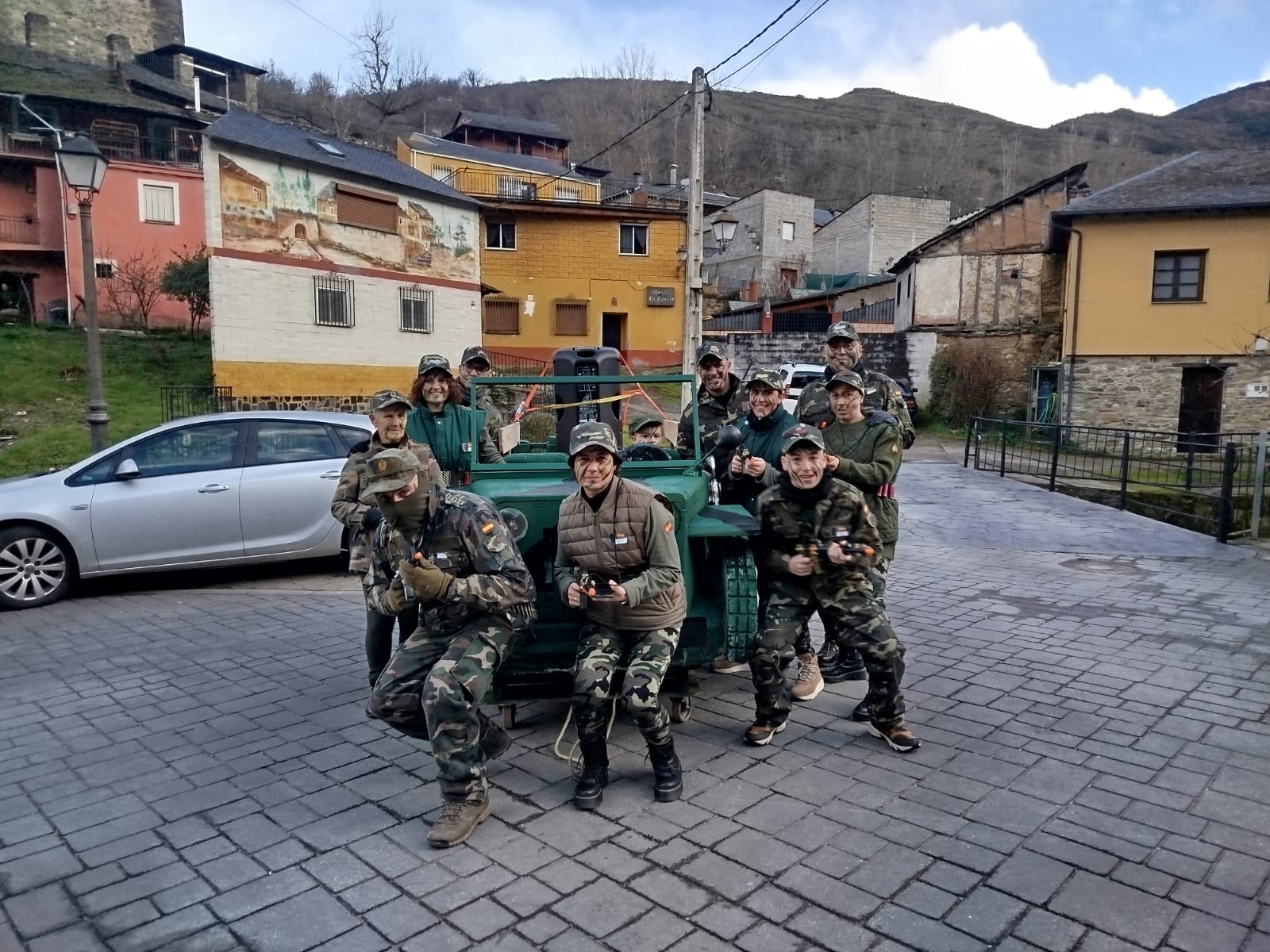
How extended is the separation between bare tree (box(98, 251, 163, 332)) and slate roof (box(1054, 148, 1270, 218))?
26531mm

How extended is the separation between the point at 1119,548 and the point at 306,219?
2090 centimetres

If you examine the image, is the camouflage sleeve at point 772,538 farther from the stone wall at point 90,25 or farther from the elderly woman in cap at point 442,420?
the stone wall at point 90,25

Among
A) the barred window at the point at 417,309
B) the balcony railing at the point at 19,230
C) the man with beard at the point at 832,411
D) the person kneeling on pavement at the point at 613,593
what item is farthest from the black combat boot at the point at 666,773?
the balcony railing at the point at 19,230

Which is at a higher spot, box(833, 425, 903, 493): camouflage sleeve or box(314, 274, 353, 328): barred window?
box(314, 274, 353, 328): barred window

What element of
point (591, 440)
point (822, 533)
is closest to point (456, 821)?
point (591, 440)

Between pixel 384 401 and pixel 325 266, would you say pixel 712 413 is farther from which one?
pixel 325 266

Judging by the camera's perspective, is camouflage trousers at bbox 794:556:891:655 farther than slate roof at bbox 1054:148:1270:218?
No

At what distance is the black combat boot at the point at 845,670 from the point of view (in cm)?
552

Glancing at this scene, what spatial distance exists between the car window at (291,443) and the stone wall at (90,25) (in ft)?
186

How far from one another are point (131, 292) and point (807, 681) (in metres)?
29.5

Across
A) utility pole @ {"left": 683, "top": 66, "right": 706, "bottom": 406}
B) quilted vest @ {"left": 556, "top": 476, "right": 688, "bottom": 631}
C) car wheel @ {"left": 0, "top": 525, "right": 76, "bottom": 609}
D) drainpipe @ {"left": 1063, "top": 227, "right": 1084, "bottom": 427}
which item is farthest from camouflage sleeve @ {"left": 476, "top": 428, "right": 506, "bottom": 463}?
drainpipe @ {"left": 1063, "top": 227, "right": 1084, "bottom": 427}

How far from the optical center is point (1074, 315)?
77.3 ft

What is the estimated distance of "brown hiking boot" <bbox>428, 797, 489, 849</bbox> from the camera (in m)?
3.51

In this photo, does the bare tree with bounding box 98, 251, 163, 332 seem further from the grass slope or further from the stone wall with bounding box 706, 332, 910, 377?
the stone wall with bounding box 706, 332, 910, 377
